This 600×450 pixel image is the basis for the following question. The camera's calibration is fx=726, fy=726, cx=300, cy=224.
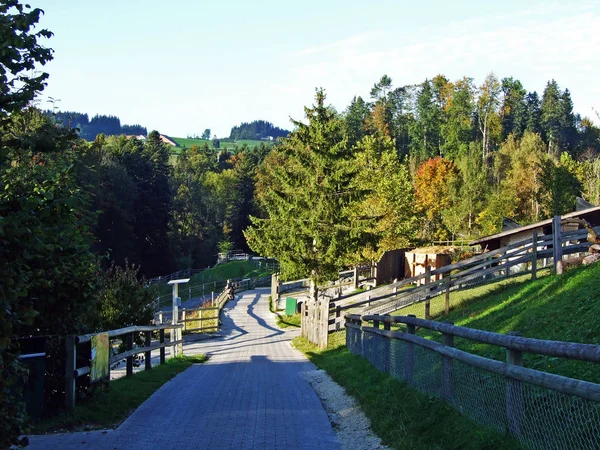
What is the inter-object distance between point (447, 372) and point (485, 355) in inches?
126

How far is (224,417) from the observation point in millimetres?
10078

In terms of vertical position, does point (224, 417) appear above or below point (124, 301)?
below

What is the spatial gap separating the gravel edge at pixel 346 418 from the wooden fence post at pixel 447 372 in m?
0.92

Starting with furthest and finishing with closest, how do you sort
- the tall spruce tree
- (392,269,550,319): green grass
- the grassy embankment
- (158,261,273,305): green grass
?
1. (158,261,273,305): green grass
2. the tall spruce tree
3. (392,269,550,319): green grass
4. the grassy embankment

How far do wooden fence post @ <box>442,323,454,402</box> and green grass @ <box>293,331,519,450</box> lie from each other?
12 centimetres

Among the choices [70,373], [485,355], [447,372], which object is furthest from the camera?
[485,355]

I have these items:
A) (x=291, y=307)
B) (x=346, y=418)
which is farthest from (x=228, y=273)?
(x=346, y=418)

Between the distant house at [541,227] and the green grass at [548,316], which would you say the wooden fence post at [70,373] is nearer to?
the green grass at [548,316]

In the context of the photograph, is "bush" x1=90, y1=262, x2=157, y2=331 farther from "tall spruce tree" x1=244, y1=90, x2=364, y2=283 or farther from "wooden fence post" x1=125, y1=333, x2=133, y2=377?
"tall spruce tree" x1=244, y1=90, x2=364, y2=283

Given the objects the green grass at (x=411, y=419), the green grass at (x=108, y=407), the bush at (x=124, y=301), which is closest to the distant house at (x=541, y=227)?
the bush at (x=124, y=301)

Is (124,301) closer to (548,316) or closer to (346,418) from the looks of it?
(346,418)

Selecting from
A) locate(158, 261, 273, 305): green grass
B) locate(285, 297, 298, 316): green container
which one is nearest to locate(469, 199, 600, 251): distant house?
locate(285, 297, 298, 316): green container

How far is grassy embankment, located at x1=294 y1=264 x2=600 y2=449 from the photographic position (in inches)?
292

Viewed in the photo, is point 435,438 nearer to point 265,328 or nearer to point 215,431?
point 215,431
